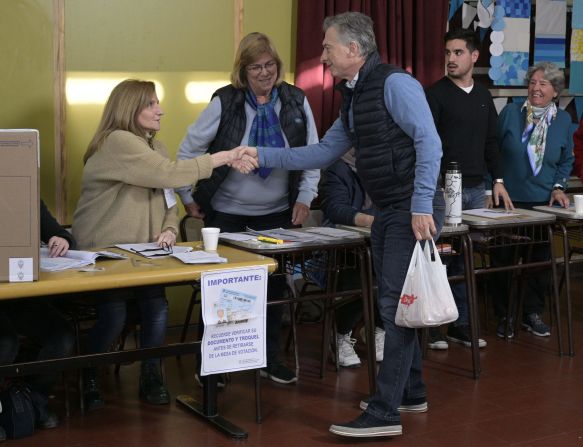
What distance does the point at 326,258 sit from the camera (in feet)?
13.7

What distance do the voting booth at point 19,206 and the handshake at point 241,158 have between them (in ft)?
3.46

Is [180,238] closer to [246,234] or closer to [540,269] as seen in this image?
[246,234]

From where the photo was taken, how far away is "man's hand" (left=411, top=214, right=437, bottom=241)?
352 cm

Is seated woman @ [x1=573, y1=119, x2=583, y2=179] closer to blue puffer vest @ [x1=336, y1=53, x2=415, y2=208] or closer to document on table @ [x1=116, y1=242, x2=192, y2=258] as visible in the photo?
blue puffer vest @ [x1=336, y1=53, x2=415, y2=208]

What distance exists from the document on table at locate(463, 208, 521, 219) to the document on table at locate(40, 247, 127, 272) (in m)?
1.91

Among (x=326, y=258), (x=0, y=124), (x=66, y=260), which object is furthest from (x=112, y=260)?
(x=0, y=124)

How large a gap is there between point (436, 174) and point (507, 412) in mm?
1112

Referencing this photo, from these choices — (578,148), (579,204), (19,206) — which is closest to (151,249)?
(19,206)

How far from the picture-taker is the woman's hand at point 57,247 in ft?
11.9

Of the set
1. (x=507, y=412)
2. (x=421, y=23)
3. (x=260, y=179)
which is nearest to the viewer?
(x=507, y=412)

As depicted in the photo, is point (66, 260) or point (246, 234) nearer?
point (66, 260)

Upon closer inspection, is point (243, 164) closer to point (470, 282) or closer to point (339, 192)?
point (339, 192)

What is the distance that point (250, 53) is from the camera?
14.3 feet

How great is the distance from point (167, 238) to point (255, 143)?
78 centimetres
